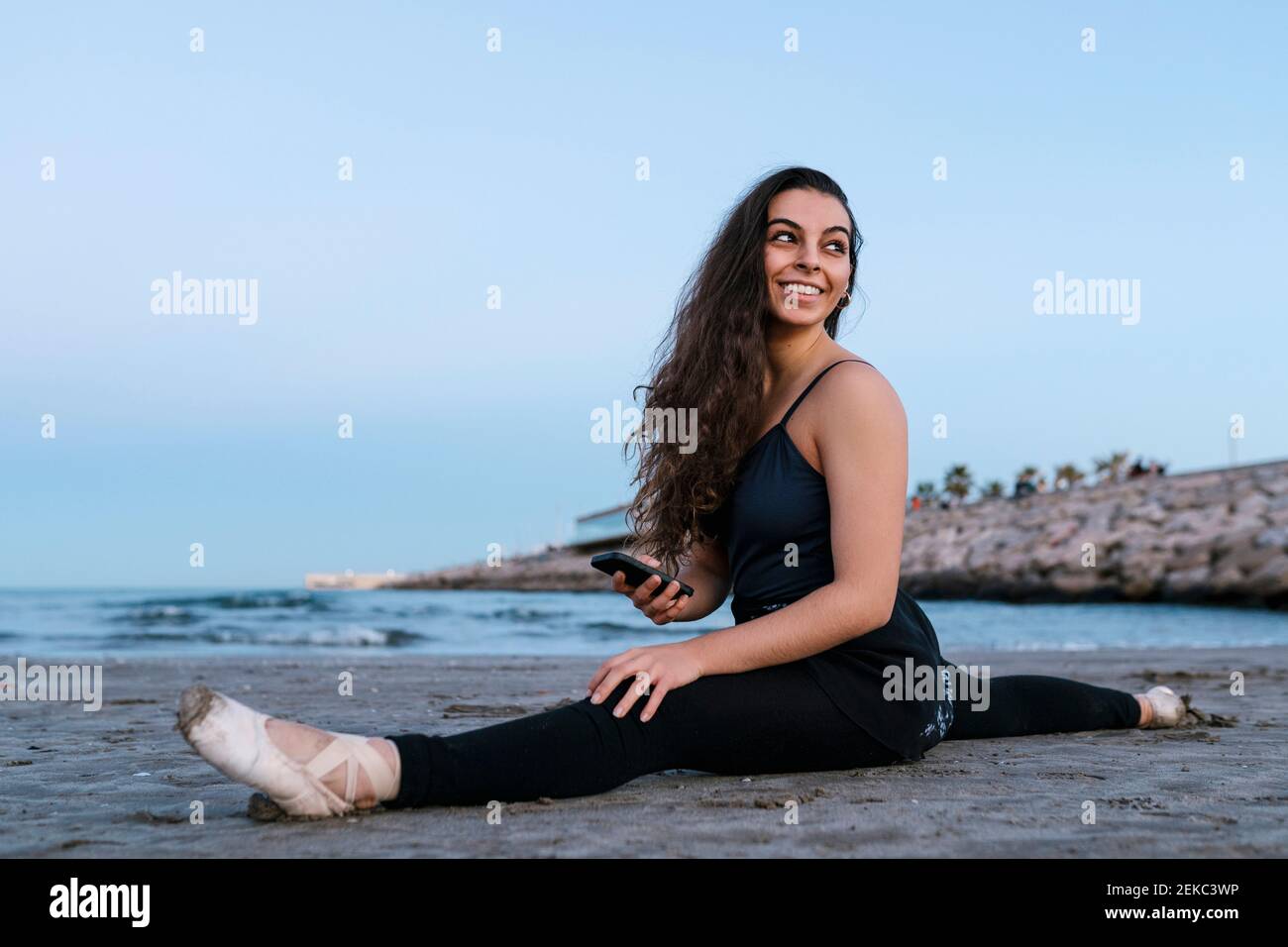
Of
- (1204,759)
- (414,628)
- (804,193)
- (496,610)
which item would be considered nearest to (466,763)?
(804,193)

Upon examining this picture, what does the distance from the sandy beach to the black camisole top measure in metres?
0.16

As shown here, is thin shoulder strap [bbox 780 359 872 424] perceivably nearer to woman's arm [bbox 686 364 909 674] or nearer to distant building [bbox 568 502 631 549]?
woman's arm [bbox 686 364 909 674]

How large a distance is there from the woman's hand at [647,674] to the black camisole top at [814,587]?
355mm

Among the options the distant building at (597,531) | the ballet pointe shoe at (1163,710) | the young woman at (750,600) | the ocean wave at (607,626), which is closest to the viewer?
the young woman at (750,600)

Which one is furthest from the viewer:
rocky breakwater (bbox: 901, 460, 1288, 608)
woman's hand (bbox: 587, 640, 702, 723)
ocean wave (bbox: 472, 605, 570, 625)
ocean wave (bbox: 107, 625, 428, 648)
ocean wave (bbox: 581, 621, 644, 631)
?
ocean wave (bbox: 472, 605, 570, 625)

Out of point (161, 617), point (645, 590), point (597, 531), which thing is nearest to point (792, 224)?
point (645, 590)

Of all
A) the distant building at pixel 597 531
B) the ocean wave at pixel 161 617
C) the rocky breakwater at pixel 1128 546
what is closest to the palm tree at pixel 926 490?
the distant building at pixel 597 531

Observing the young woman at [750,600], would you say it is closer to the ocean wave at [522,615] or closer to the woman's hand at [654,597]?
the woman's hand at [654,597]

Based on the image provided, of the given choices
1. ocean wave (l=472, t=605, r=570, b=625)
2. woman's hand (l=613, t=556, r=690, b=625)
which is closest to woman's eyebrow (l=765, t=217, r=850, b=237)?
woman's hand (l=613, t=556, r=690, b=625)

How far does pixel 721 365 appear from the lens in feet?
10.4

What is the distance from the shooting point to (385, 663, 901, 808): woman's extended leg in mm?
2463

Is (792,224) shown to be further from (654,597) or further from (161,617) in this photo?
(161,617)

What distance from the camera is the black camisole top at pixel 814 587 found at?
2.83 m

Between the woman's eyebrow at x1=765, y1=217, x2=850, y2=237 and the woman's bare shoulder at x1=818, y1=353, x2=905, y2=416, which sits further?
the woman's eyebrow at x1=765, y1=217, x2=850, y2=237
